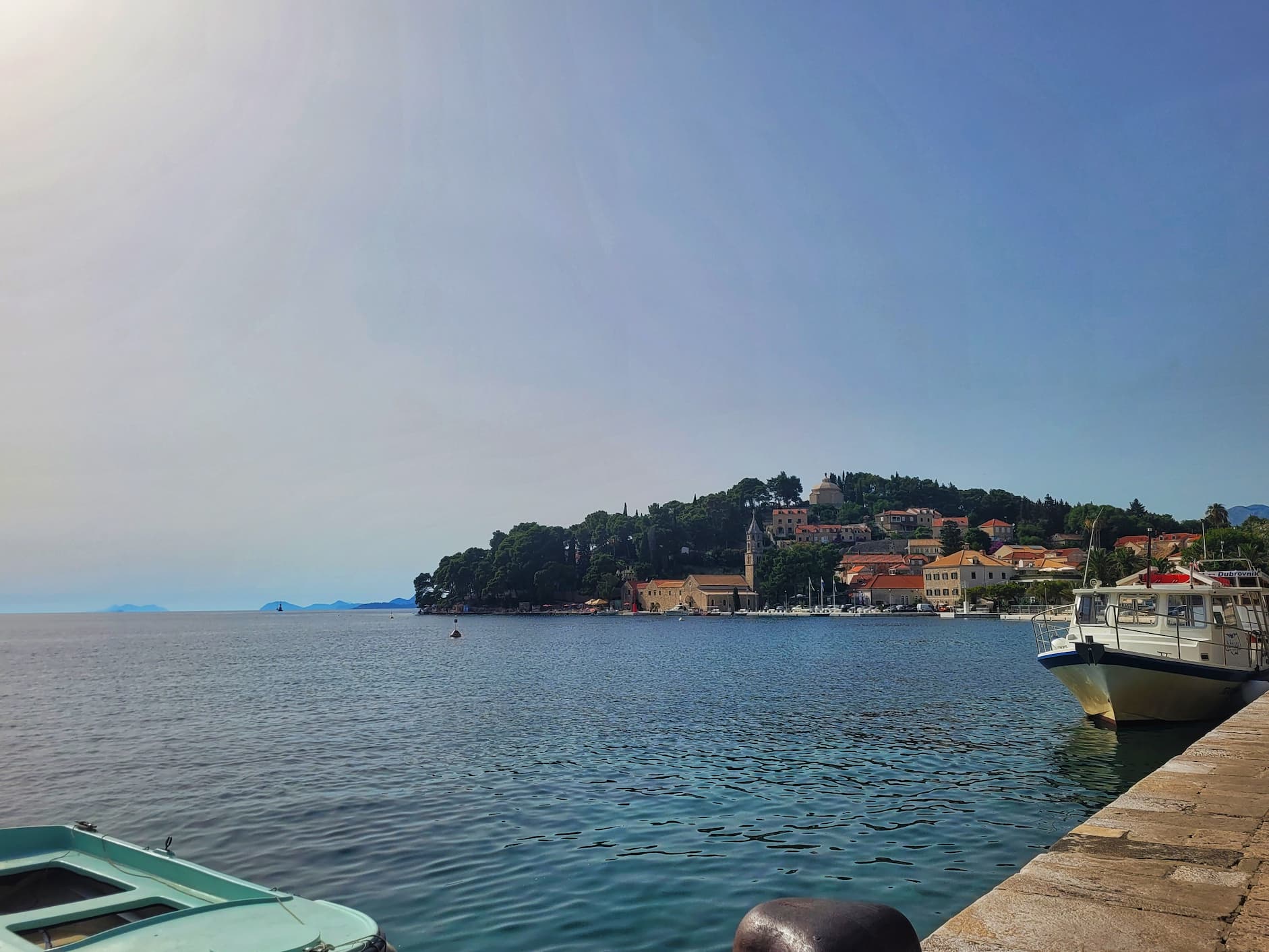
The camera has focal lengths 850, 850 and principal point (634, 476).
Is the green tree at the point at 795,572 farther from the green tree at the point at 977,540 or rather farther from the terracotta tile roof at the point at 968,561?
the green tree at the point at 977,540

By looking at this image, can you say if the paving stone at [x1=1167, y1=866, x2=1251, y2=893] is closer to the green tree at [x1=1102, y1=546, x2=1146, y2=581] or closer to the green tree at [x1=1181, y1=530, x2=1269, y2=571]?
the green tree at [x1=1181, y1=530, x2=1269, y2=571]

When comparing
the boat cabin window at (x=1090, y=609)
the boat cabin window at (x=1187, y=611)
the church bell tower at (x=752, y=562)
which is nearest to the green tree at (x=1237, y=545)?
the boat cabin window at (x=1090, y=609)

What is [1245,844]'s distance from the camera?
285 inches

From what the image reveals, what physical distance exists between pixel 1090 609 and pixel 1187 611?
2568mm

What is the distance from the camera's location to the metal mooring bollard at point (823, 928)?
3.83m

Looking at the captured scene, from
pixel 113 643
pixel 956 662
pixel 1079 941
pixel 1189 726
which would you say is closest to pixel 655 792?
pixel 1079 941

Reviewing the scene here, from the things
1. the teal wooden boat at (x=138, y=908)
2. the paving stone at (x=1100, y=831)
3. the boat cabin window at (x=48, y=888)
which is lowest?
the boat cabin window at (x=48, y=888)

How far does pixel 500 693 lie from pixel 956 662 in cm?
2961

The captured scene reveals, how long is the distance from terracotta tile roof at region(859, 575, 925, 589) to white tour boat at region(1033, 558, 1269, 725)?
145m

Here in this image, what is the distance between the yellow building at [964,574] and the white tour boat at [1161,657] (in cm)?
13046

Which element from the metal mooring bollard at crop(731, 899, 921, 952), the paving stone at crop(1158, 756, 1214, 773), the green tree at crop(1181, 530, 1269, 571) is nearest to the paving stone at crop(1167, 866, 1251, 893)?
the metal mooring bollard at crop(731, 899, 921, 952)

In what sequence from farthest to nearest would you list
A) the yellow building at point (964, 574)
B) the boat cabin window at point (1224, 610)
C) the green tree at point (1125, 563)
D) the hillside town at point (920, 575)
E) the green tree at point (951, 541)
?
the green tree at point (951, 541) → the hillside town at point (920, 575) → the yellow building at point (964, 574) → the green tree at point (1125, 563) → the boat cabin window at point (1224, 610)

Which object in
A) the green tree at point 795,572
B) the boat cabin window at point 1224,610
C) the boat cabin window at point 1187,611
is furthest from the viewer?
the green tree at point 795,572

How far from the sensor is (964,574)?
152 metres
